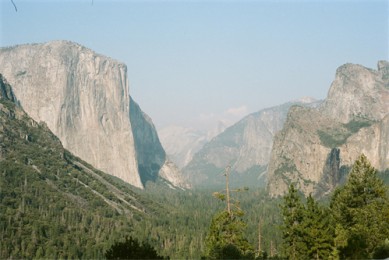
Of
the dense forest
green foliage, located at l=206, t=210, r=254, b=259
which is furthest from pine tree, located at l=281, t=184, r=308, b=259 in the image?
green foliage, located at l=206, t=210, r=254, b=259

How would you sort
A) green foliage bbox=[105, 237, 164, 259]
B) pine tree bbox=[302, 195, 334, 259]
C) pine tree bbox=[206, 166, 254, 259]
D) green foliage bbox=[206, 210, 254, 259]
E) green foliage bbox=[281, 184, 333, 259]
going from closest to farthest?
green foliage bbox=[105, 237, 164, 259] < pine tree bbox=[302, 195, 334, 259] < green foliage bbox=[281, 184, 333, 259] < pine tree bbox=[206, 166, 254, 259] < green foliage bbox=[206, 210, 254, 259]

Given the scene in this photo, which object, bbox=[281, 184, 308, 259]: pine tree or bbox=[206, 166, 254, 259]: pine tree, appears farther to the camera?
bbox=[281, 184, 308, 259]: pine tree

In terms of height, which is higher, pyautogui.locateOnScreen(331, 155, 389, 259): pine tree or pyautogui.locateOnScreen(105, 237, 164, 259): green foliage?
pyautogui.locateOnScreen(331, 155, 389, 259): pine tree

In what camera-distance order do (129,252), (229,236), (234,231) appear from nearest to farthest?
(129,252) < (234,231) < (229,236)

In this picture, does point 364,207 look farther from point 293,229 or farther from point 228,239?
point 228,239

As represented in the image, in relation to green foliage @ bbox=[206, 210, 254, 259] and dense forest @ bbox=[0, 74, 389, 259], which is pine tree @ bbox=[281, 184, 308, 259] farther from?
green foliage @ bbox=[206, 210, 254, 259]

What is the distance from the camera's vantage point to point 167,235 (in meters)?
178

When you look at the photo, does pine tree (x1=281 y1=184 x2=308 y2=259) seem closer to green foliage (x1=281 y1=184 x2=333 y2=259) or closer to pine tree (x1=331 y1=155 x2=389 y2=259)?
green foliage (x1=281 y1=184 x2=333 y2=259)

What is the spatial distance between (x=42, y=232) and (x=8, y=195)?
44475 mm

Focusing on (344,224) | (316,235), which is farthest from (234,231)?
(344,224)

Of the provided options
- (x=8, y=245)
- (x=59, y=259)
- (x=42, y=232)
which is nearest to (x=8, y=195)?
(x=42, y=232)

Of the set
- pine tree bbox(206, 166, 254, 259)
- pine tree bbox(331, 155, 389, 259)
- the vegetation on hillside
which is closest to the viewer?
the vegetation on hillside

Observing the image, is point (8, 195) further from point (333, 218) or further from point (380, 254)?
point (380, 254)

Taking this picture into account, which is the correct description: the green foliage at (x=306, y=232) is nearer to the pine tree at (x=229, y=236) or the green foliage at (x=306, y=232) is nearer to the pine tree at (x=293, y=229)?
the pine tree at (x=293, y=229)
